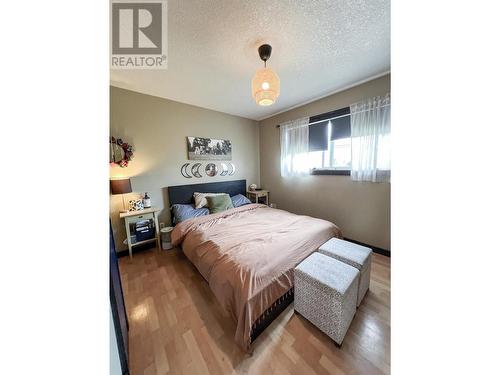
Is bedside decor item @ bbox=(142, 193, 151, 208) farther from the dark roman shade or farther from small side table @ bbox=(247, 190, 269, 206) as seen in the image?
the dark roman shade

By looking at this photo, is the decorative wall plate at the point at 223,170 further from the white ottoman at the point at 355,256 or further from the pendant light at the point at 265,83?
the white ottoman at the point at 355,256

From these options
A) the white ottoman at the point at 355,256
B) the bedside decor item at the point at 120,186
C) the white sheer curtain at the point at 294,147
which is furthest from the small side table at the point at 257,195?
the bedside decor item at the point at 120,186

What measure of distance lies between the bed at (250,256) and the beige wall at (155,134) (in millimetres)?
910

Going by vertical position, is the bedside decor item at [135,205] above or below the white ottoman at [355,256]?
above

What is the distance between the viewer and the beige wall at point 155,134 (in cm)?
225

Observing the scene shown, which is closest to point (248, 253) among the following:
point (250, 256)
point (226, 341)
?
point (250, 256)

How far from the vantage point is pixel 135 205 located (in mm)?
2311

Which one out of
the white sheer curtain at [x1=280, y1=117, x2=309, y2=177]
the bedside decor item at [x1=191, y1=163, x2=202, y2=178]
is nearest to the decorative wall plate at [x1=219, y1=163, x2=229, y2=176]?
the bedside decor item at [x1=191, y1=163, x2=202, y2=178]

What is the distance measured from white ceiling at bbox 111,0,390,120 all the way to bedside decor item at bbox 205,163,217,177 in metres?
1.18

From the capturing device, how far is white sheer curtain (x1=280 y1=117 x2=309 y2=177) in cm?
290

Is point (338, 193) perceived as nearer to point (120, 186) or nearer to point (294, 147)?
point (294, 147)

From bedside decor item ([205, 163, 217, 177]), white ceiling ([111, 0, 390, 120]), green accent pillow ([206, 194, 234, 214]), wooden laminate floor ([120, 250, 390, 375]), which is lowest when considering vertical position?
wooden laminate floor ([120, 250, 390, 375])

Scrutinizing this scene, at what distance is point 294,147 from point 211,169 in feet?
5.42
